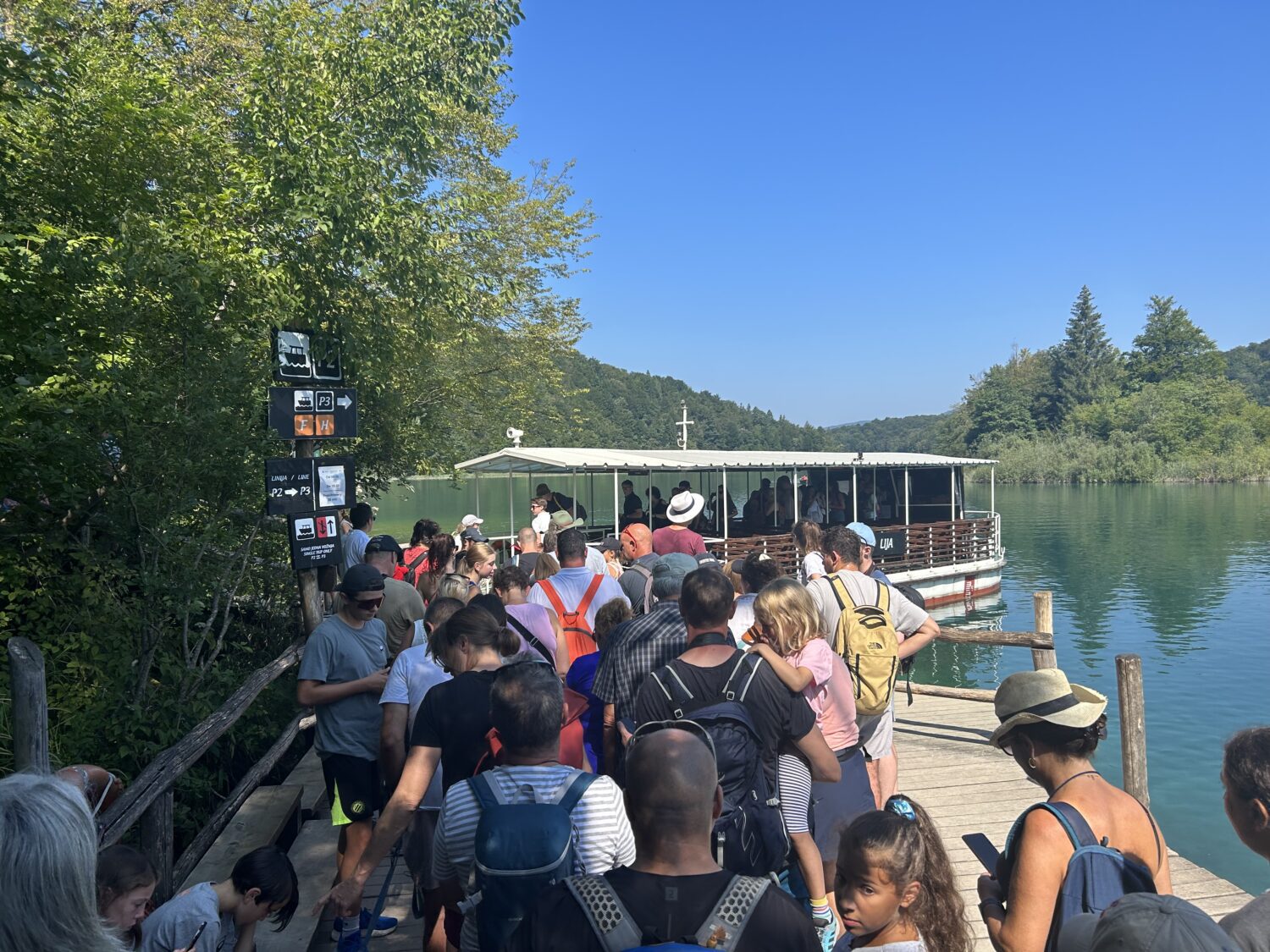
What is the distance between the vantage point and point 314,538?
691 centimetres

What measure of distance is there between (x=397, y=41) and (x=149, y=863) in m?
11.2

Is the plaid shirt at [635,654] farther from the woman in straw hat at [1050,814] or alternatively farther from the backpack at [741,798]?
the woman in straw hat at [1050,814]

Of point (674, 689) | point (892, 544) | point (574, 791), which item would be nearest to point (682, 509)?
point (674, 689)

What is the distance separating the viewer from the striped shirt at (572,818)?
2531 millimetres

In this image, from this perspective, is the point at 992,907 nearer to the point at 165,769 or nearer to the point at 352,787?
the point at 352,787

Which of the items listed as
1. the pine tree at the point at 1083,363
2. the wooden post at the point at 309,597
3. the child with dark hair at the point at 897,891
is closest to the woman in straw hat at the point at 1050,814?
the child with dark hair at the point at 897,891

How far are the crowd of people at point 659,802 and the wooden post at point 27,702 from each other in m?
0.85

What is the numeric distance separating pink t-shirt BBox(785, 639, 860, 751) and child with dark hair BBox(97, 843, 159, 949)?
2.38m

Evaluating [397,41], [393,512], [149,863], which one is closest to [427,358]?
[397,41]

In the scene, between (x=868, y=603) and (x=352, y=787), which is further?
(x=868, y=603)

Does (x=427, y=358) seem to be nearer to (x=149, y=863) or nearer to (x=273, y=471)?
(x=273, y=471)

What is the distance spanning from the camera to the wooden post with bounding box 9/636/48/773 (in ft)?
11.4

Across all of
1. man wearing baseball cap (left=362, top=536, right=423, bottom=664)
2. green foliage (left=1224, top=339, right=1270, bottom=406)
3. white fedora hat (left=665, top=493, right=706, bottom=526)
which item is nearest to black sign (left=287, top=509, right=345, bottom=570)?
man wearing baseball cap (left=362, top=536, right=423, bottom=664)

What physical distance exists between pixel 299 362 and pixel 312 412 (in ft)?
1.21
